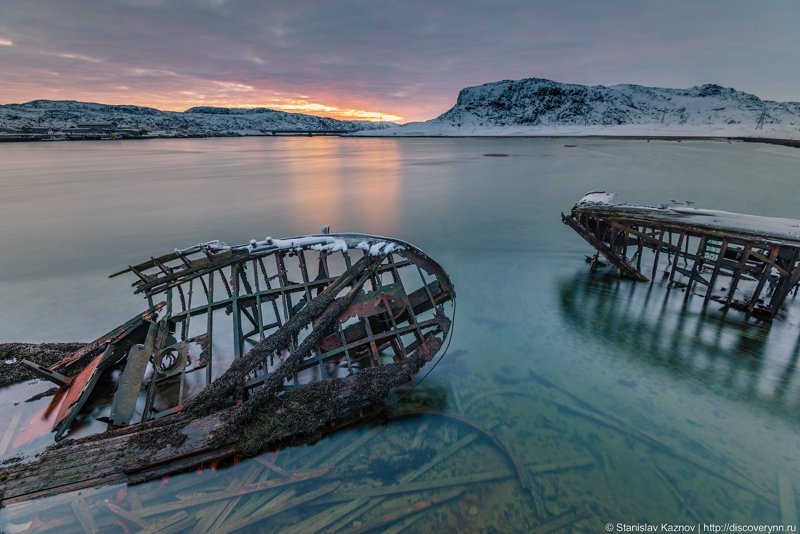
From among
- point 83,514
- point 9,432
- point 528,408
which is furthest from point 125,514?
point 528,408

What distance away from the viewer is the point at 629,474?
7480mm

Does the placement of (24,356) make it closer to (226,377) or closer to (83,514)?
(83,514)

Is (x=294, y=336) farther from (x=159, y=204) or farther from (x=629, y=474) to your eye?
(x=159, y=204)

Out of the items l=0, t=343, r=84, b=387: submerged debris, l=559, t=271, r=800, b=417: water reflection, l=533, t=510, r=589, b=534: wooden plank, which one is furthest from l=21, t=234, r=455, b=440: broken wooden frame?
l=559, t=271, r=800, b=417: water reflection

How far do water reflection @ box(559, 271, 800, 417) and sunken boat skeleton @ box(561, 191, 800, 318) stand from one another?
2.82 ft

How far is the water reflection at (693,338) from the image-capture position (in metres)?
9.98

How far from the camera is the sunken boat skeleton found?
12.4 meters

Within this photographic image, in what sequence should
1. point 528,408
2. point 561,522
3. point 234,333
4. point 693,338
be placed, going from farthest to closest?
point 693,338 < point 528,408 < point 234,333 < point 561,522

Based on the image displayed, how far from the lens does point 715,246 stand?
1609 cm

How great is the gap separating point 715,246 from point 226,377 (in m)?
20.2

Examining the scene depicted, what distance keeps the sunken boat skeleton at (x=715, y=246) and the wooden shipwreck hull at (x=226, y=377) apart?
10.5 m

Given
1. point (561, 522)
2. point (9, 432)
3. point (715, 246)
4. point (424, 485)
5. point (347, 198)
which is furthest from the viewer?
point (347, 198)

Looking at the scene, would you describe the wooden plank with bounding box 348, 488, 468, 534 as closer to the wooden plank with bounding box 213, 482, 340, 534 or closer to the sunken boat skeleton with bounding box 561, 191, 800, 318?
the wooden plank with bounding box 213, 482, 340, 534

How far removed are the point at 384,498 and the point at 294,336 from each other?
418 centimetres
